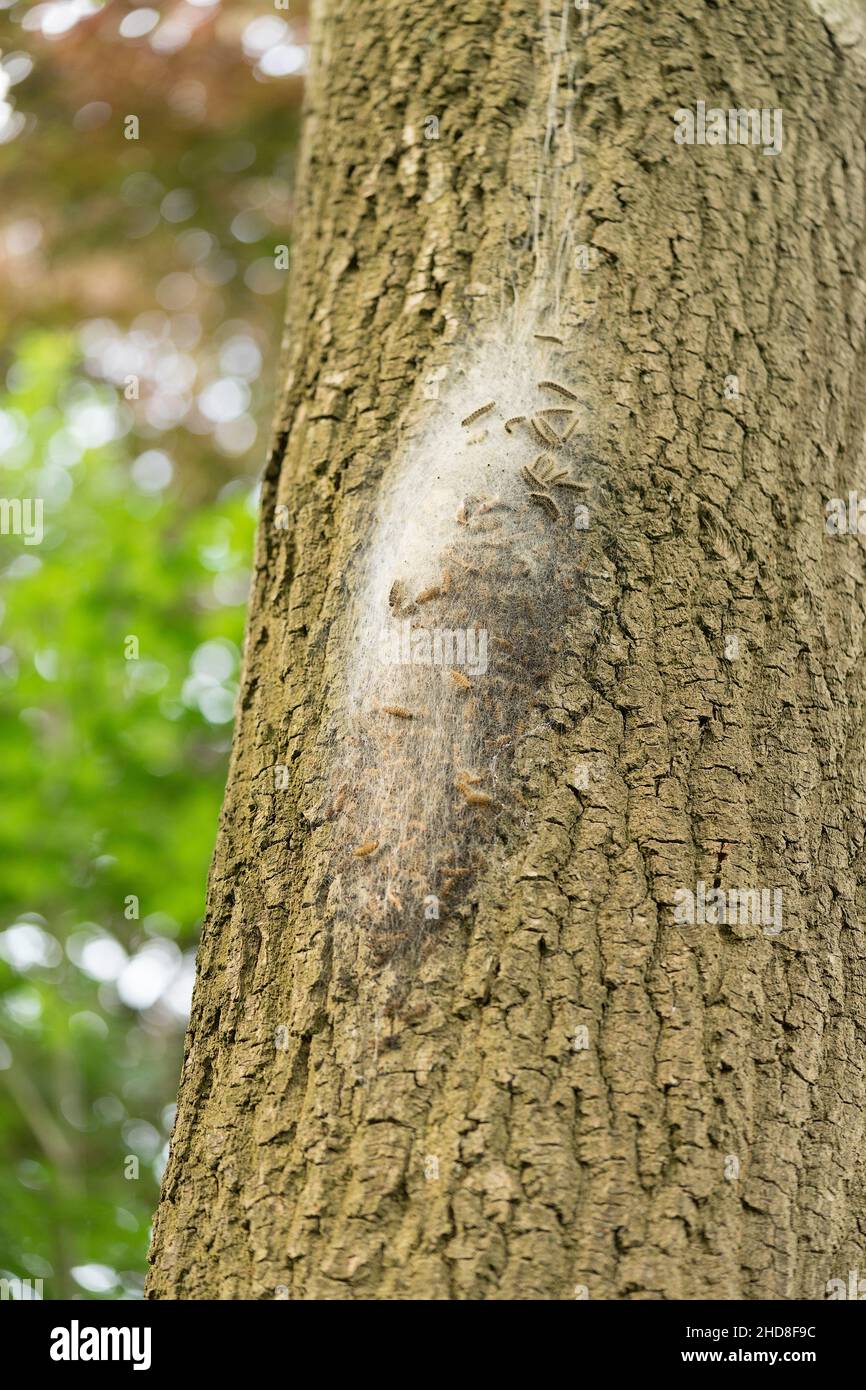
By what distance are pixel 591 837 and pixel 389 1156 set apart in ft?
1.60

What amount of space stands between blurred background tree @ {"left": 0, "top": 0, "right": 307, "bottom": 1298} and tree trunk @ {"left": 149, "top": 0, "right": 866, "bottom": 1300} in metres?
2.13

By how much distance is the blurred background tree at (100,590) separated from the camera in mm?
3963

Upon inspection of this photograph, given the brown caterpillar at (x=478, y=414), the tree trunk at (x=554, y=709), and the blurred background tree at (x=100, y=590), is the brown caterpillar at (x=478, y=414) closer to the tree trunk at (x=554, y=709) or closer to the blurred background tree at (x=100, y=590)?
the tree trunk at (x=554, y=709)

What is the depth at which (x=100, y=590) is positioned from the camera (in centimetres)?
412

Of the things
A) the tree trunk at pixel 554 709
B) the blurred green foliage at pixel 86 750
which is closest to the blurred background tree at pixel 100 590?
the blurred green foliage at pixel 86 750

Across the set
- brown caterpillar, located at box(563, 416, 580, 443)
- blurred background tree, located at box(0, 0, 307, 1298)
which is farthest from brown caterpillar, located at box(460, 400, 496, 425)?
blurred background tree, located at box(0, 0, 307, 1298)

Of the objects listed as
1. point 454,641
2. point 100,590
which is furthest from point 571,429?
point 100,590

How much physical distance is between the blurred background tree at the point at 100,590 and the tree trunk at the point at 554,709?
2.13 metres

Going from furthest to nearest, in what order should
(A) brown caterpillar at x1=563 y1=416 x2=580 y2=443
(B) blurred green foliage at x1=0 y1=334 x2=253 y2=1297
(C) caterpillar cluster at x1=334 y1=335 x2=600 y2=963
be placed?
1. (B) blurred green foliage at x1=0 y1=334 x2=253 y2=1297
2. (A) brown caterpillar at x1=563 y1=416 x2=580 y2=443
3. (C) caterpillar cluster at x1=334 y1=335 x2=600 y2=963

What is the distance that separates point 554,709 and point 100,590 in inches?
113

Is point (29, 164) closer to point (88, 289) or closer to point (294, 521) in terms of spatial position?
point (88, 289)

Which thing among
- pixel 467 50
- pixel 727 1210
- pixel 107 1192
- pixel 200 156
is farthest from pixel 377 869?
pixel 200 156

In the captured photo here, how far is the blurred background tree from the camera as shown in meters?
3.96

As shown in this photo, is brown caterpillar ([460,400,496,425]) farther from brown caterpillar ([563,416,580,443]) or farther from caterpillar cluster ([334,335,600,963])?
brown caterpillar ([563,416,580,443])
